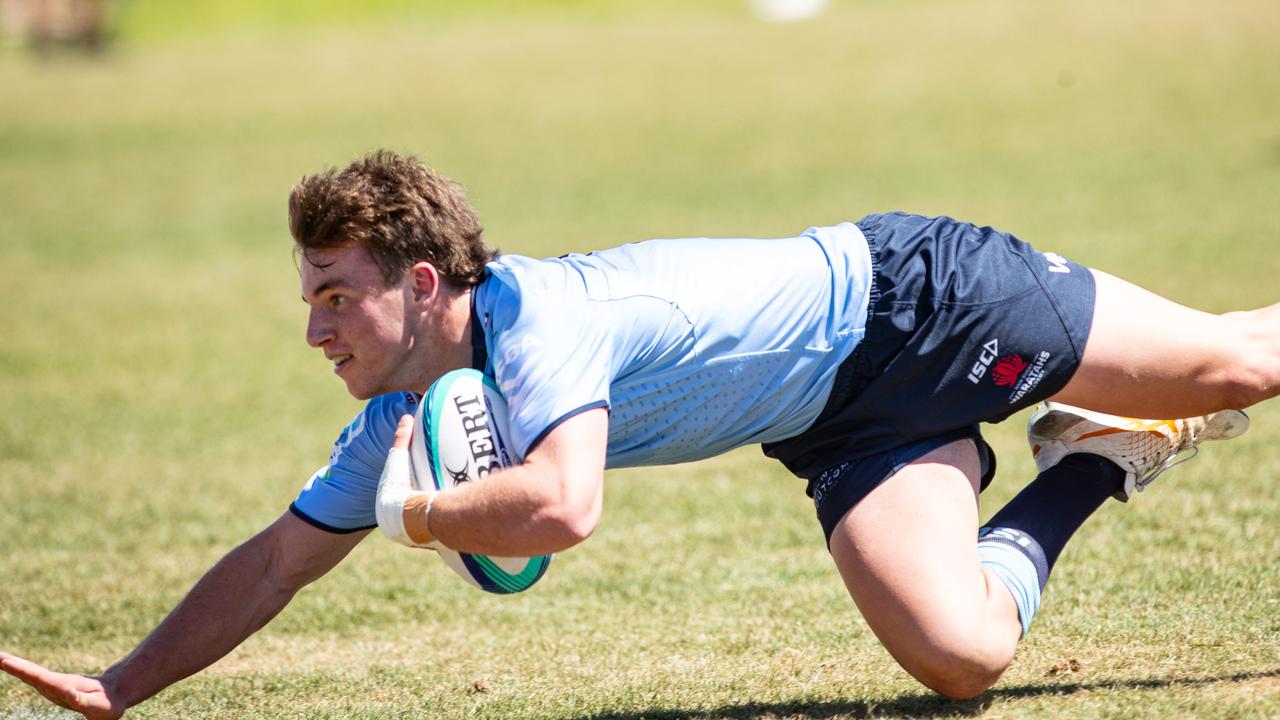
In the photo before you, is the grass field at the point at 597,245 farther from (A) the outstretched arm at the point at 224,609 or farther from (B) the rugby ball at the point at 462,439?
(B) the rugby ball at the point at 462,439

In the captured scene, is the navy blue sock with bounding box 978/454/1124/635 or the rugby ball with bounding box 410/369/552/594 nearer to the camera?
the rugby ball with bounding box 410/369/552/594

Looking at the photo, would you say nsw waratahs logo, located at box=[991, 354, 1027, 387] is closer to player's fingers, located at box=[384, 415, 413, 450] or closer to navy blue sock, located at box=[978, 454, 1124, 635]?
navy blue sock, located at box=[978, 454, 1124, 635]

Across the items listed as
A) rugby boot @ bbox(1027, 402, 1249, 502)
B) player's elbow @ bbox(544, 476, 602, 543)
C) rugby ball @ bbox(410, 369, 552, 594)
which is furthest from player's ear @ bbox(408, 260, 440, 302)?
rugby boot @ bbox(1027, 402, 1249, 502)

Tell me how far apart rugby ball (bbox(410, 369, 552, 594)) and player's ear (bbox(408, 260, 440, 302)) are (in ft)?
0.78

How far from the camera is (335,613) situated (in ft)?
18.8

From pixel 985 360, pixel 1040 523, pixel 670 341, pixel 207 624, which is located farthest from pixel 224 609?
pixel 1040 523

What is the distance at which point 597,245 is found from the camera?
52.1 feet

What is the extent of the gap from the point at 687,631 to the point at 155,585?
254 centimetres

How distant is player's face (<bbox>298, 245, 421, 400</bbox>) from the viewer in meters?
3.83

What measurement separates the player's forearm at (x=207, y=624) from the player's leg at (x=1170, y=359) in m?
2.45

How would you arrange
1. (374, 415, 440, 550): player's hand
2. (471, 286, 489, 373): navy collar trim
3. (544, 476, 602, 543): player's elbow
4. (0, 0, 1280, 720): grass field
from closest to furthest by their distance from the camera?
(544, 476, 602, 543): player's elbow → (374, 415, 440, 550): player's hand → (471, 286, 489, 373): navy collar trim → (0, 0, 1280, 720): grass field

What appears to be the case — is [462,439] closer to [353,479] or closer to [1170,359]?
[353,479]

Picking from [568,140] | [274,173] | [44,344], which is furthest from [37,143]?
[44,344]

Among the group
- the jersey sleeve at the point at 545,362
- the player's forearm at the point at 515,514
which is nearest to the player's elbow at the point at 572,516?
the player's forearm at the point at 515,514
